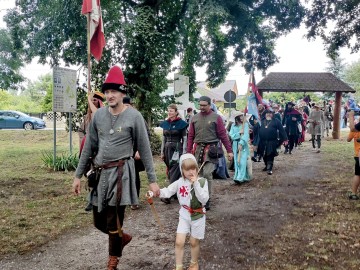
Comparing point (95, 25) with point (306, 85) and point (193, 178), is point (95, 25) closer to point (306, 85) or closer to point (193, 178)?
point (193, 178)

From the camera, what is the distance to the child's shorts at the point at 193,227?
4.34 metres

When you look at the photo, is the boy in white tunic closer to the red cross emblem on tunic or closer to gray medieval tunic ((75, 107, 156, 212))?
the red cross emblem on tunic

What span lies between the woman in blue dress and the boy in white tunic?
5.57 metres

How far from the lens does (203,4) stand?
13672mm

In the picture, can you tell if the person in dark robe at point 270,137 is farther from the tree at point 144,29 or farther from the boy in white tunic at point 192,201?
the boy in white tunic at point 192,201

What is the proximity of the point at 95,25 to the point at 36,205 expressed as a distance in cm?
362

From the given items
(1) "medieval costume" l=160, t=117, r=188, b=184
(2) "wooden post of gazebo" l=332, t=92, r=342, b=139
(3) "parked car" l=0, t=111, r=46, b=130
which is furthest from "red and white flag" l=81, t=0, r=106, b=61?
(3) "parked car" l=0, t=111, r=46, b=130

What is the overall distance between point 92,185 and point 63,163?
8.05 m

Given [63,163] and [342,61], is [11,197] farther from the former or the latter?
[342,61]

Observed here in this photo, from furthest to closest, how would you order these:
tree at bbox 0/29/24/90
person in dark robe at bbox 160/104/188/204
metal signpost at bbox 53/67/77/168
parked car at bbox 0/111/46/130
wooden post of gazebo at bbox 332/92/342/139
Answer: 1. parked car at bbox 0/111/46/130
2. wooden post of gazebo at bbox 332/92/342/139
3. metal signpost at bbox 53/67/77/168
4. tree at bbox 0/29/24/90
5. person in dark robe at bbox 160/104/188/204

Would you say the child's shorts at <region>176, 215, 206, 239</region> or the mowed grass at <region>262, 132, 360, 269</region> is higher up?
the child's shorts at <region>176, 215, 206, 239</region>

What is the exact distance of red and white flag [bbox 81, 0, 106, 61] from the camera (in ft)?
20.5

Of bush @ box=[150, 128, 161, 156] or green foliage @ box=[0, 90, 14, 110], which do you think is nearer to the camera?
bush @ box=[150, 128, 161, 156]

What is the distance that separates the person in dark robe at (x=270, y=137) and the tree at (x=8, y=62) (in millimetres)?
7163
